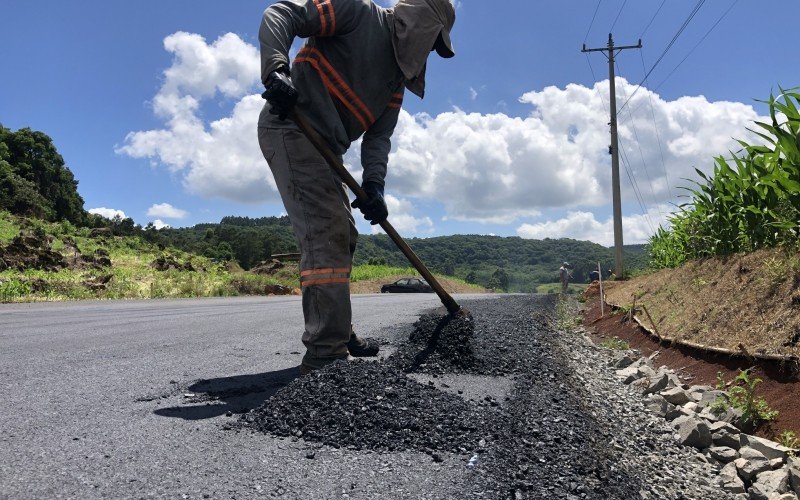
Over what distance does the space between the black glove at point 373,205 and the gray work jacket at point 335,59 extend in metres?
0.29

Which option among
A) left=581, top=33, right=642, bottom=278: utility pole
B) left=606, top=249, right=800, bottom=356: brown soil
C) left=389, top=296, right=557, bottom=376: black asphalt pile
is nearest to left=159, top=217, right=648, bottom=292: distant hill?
left=581, top=33, right=642, bottom=278: utility pole

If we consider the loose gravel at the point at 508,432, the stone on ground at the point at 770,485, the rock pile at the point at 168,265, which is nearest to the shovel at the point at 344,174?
the loose gravel at the point at 508,432

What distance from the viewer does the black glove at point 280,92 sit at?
2.78 metres

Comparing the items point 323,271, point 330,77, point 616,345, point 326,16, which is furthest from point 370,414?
point 616,345

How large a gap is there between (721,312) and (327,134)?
3.58 metres

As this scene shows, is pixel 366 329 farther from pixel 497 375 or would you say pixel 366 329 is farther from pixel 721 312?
pixel 721 312

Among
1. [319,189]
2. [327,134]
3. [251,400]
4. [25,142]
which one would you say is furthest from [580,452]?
[25,142]

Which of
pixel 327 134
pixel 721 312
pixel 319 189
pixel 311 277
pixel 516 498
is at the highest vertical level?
pixel 327 134

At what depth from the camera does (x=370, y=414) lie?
7.13 feet

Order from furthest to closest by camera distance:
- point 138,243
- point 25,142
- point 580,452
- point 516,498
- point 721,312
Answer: point 25,142, point 138,243, point 721,312, point 580,452, point 516,498

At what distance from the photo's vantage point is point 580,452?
6.42ft

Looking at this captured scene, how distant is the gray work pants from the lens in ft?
9.73

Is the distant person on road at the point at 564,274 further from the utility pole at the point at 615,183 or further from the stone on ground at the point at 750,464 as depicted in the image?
the stone on ground at the point at 750,464

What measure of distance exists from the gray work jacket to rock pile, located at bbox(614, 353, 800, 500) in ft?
7.86
